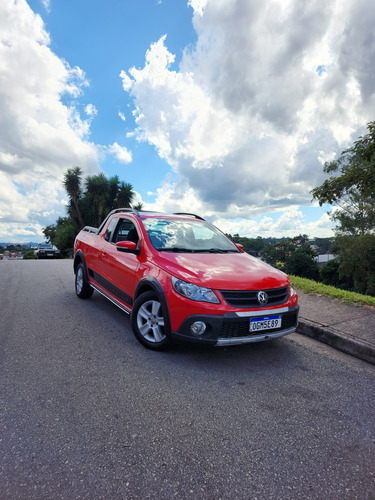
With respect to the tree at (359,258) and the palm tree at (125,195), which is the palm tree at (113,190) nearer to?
the palm tree at (125,195)

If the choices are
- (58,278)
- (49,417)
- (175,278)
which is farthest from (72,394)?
(58,278)

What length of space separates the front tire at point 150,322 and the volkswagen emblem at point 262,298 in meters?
1.03

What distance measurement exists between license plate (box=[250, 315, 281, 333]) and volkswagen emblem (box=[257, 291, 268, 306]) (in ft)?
0.52

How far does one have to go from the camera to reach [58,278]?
8242 mm

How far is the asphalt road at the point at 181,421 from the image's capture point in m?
1.64

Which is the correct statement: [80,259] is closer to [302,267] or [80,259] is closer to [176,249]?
[176,249]

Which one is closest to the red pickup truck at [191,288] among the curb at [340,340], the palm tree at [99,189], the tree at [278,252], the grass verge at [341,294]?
the curb at [340,340]

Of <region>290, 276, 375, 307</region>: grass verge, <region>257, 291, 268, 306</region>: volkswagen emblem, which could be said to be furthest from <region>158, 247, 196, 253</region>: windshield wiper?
<region>290, 276, 375, 307</region>: grass verge

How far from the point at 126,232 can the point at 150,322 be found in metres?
1.67

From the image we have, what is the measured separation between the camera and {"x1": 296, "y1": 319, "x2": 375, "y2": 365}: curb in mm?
3486

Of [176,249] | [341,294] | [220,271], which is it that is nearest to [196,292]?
[220,271]

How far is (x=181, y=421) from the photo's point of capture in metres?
2.17

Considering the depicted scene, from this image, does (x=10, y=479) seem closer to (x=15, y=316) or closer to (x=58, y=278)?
(x=15, y=316)

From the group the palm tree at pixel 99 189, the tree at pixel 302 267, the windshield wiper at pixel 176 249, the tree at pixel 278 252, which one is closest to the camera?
the windshield wiper at pixel 176 249
